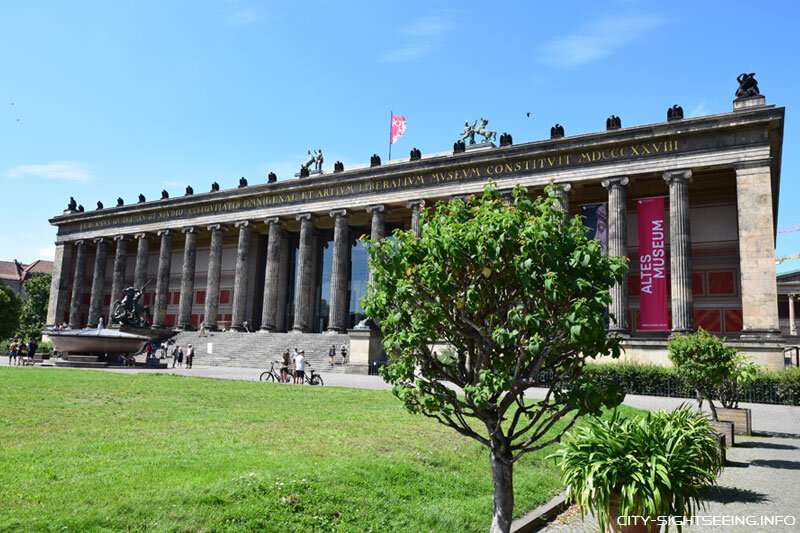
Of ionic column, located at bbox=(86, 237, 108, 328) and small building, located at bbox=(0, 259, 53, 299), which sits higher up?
small building, located at bbox=(0, 259, 53, 299)

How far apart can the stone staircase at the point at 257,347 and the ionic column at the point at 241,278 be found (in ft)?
5.50

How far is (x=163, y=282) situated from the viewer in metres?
52.4

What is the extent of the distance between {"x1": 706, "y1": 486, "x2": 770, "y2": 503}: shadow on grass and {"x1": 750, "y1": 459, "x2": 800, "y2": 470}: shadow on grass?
105 inches

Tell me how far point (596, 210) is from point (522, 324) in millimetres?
A: 31591

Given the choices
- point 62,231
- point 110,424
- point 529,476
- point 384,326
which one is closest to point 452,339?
point 384,326

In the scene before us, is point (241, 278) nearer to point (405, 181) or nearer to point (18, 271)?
point (405, 181)

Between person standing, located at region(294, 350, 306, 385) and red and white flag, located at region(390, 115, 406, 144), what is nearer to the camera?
person standing, located at region(294, 350, 306, 385)

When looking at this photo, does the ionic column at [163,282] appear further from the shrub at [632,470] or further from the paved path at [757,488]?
the shrub at [632,470]

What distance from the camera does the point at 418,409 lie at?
6.14 metres

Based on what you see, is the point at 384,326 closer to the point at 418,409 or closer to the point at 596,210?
the point at 418,409

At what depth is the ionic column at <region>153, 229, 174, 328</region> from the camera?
169 ft

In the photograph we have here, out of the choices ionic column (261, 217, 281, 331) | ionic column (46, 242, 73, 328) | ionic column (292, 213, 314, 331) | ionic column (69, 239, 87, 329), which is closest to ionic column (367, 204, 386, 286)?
ionic column (292, 213, 314, 331)

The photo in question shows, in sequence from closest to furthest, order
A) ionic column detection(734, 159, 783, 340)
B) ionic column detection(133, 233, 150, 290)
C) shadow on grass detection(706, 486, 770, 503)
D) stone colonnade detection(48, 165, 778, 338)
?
1. shadow on grass detection(706, 486, 770, 503)
2. ionic column detection(734, 159, 783, 340)
3. stone colonnade detection(48, 165, 778, 338)
4. ionic column detection(133, 233, 150, 290)

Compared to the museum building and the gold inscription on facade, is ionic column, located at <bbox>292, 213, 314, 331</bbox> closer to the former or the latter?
the museum building
